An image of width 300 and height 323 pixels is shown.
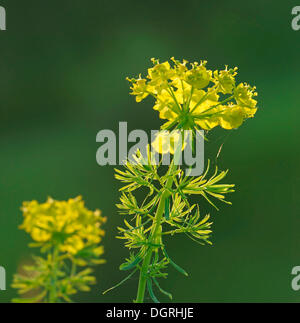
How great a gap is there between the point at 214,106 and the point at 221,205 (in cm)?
204

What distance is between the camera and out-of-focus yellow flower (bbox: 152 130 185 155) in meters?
0.59

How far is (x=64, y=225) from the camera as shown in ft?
1.30

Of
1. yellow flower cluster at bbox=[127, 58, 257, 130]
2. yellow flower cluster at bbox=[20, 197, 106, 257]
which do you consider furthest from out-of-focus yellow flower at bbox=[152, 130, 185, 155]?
yellow flower cluster at bbox=[20, 197, 106, 257]

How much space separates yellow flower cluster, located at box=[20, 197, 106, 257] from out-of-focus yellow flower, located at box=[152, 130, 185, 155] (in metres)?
0.20

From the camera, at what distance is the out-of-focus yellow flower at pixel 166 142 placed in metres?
0.59

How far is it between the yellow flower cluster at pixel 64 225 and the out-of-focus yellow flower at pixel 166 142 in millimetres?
204

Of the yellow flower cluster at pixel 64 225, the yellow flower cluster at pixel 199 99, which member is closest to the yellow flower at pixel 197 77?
the yellow flower cluster at pixel 199 99

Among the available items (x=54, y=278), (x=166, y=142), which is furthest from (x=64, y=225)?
(x=166, y=142)

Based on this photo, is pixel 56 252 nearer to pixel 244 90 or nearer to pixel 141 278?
pixel 141 278

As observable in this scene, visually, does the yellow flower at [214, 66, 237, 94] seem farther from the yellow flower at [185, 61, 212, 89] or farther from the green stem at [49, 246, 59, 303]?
the green stem at [49, 246, 59, 303]

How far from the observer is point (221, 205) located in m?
2.58

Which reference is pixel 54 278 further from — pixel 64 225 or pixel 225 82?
pixel 225 82

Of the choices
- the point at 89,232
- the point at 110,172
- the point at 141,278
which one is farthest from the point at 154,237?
the point at 110,172

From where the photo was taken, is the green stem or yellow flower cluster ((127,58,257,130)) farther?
yellow flower cluster ((127,58,257,130))
